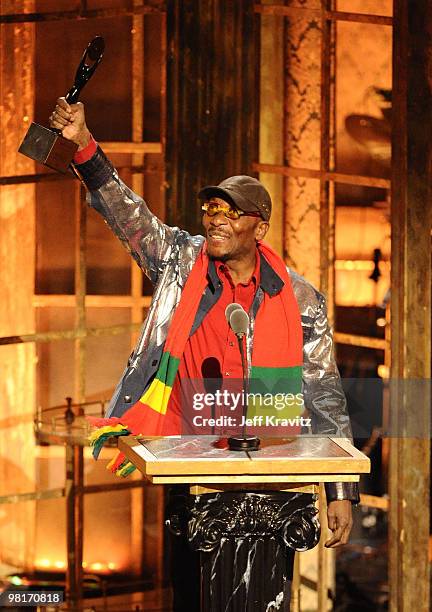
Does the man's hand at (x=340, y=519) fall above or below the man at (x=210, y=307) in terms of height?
below

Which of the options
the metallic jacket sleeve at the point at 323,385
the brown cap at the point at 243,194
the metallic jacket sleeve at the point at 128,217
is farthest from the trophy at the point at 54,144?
the metallic jacket sleeve at the point at 323,385

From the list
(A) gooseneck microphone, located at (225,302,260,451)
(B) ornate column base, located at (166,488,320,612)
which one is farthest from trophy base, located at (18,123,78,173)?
(B) ornate column base, located at (166,488,320,612)

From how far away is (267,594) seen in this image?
3.81m

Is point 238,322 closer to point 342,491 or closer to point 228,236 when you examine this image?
point 228,236

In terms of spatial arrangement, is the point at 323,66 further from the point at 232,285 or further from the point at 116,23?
the point at 232,285

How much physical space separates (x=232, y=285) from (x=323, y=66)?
1.41m

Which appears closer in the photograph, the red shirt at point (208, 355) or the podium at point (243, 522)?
the podium at point (243, 522)

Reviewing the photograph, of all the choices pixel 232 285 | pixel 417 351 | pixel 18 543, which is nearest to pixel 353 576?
pixel 417 351

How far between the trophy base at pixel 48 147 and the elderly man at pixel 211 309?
0.08 metres

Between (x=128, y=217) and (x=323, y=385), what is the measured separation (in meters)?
0.75

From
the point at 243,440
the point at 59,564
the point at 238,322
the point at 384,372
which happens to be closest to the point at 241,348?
the point at 238,322

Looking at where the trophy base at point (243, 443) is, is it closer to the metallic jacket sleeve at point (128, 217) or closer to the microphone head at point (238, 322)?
the microphone head at point (238, 322)

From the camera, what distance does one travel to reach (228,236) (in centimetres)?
421

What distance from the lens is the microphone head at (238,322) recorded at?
367cm
